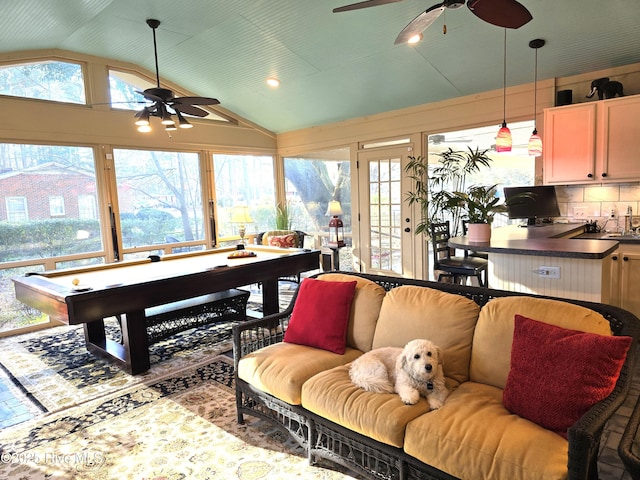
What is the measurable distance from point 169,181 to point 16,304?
8.03 feet

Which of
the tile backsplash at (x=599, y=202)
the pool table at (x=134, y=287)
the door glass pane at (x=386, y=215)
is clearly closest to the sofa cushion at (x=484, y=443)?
the pool table at (x=134, y=287)

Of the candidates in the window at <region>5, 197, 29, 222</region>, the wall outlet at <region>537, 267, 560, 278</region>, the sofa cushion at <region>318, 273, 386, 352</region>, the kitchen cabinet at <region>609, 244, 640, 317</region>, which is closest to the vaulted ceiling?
the window at <region>5, 197, 29, 222</region>

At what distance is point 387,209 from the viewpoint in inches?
238

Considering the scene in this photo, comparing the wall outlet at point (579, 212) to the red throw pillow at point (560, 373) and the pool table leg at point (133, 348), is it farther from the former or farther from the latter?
the pool table leg at point (133, 348)

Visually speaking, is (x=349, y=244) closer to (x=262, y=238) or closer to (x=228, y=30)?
(x=262, y=238)

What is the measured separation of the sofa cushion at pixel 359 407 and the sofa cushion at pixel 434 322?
0.32 m

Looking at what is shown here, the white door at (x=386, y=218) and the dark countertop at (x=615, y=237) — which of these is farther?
the white door at (x=386, y=218)

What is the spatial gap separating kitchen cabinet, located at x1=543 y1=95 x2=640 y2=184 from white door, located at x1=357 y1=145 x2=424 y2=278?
1.81m

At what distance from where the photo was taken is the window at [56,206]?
494 cm

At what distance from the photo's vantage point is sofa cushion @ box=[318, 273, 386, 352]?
252 centimetres

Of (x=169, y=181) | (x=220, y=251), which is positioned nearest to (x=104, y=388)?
(x=220, y=251)

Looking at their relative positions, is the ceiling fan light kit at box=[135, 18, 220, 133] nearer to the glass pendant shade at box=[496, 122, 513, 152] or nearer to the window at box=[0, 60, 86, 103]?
the window at box=[0, 60, 86, 103]

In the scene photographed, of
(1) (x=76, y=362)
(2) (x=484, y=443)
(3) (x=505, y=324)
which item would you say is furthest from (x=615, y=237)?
(1) (x=76, y=362)

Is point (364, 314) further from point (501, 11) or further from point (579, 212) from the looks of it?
point (579, 212)
